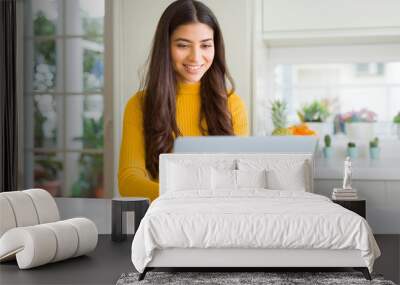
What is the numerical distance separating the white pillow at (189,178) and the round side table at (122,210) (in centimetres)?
37

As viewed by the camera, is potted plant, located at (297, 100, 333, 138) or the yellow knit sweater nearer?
the yellow knit sweater

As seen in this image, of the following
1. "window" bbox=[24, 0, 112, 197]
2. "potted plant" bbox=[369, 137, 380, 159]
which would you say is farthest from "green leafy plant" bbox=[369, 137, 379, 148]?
"window" bbox=[24, 0, 112, 197]

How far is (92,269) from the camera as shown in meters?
5.20

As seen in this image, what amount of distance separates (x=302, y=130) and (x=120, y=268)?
8.39 feet

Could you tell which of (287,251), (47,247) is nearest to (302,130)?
(287,251)

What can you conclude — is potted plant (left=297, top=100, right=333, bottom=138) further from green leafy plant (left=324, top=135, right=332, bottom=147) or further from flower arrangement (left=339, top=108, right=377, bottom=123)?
flower arrangement (left=339, top=108, right=377, bottom=123)

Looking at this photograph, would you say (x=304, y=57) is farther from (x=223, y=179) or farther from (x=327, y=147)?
(x=223, y=179)

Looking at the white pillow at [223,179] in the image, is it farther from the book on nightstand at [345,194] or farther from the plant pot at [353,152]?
the plant pot at [353,152]

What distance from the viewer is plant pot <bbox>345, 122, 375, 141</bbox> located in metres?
6.93

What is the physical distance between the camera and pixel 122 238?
6453mm

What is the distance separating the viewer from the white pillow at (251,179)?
19.7 feet

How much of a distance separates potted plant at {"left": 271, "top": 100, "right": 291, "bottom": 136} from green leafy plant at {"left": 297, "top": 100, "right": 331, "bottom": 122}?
0.67ft

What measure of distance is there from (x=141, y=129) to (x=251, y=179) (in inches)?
56.4

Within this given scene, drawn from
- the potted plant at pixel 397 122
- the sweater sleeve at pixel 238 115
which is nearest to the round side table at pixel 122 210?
the sweater sleeve at pixel 238 115
